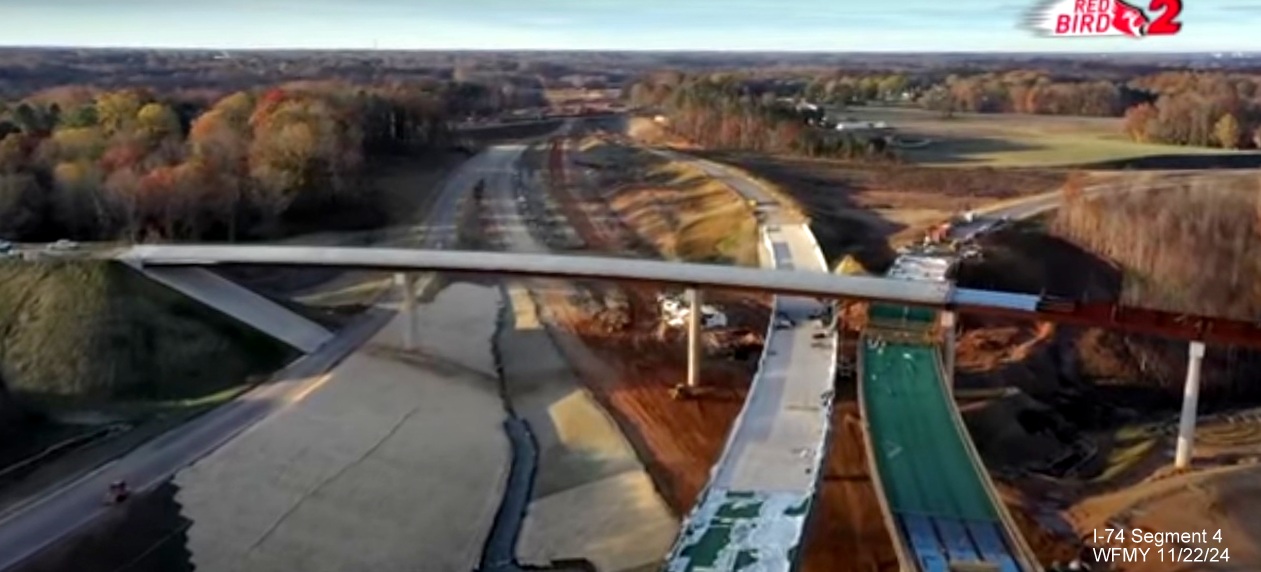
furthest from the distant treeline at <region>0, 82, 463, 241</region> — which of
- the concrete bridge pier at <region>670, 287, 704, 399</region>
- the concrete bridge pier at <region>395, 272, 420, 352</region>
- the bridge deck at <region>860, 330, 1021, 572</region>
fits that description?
the bridge deck at <region>860, 330, 1021, 572</region>

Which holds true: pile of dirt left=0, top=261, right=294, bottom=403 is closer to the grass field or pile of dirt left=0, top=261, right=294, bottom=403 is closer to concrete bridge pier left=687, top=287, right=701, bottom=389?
concrete bridge pier left=687, top=287, right=701, bottom=389

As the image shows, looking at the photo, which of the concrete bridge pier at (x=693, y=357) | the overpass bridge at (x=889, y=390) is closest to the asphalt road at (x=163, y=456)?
the overpass bridge at (x=889, y=390)

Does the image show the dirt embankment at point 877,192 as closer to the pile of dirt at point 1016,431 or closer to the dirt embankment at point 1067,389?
the dirt embankment at point 1067,389

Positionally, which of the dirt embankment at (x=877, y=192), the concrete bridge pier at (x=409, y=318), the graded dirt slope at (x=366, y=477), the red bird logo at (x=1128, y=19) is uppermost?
the red bird logo at (x=1128, y=19)

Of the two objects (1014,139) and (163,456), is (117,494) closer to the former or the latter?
(163,456)

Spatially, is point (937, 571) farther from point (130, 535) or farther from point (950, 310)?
point (130, 535)

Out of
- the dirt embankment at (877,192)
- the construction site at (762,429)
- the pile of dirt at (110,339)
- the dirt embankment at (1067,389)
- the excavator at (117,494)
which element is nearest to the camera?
the construction site at (762,429)

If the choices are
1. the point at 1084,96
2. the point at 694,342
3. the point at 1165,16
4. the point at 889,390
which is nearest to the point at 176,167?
the point at 694,342
